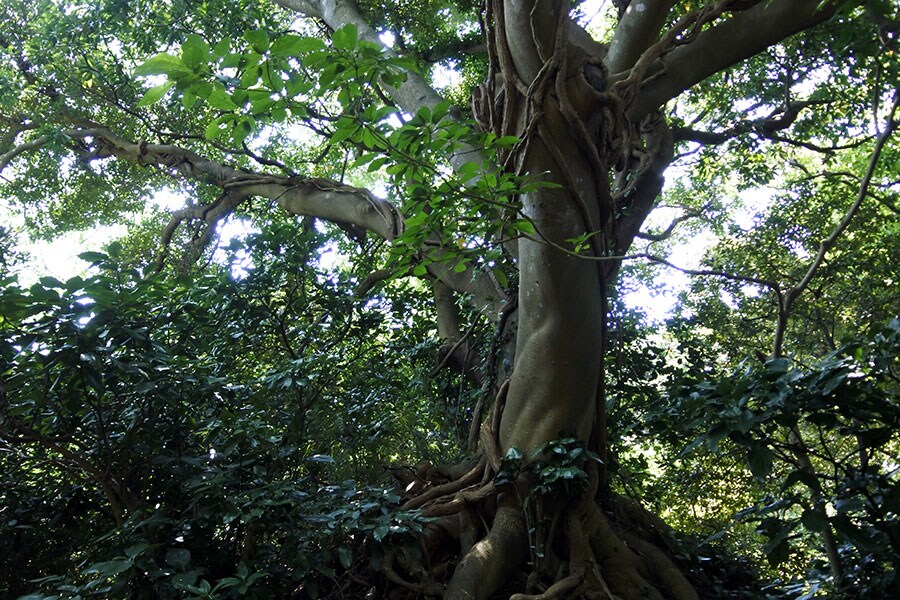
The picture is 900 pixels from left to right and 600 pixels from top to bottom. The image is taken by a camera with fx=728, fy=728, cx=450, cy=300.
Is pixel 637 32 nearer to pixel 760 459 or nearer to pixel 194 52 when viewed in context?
pixel 760 459

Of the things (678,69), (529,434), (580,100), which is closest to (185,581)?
(529,434)

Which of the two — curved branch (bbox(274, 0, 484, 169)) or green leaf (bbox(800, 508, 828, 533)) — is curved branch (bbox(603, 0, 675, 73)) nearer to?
curved branch (bbox(274, 0, 484, 169))

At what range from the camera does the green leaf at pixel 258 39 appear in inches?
72.7

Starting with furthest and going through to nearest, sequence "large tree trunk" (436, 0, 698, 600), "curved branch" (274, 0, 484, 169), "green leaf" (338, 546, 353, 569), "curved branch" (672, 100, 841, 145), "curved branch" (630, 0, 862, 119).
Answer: "curved branch" (672, 100, 841, 145) < "curved branch" (274, 0, 484, 169) < "curved branch" (630, 0, 862, 119) < "large tree trunk" (436, 0, 698, 600) < "green leaf" (338, 546, 353, 569)

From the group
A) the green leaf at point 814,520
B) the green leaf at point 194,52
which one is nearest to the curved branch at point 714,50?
the green leaf at point 814,520

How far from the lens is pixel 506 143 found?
241cm

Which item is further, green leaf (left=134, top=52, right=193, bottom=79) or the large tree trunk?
the large tree trunk

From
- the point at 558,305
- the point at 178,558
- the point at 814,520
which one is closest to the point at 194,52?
the point at 178,558

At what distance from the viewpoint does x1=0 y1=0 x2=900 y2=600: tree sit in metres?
2.32

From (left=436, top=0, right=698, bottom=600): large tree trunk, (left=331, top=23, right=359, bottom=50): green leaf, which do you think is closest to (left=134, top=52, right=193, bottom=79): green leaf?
(left=331, top=23, right=359, bottom=50): green leaf

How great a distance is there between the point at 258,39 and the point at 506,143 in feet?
2.90

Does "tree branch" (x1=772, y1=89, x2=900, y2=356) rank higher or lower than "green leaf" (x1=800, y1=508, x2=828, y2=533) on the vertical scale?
higher

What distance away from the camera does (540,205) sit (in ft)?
10.5

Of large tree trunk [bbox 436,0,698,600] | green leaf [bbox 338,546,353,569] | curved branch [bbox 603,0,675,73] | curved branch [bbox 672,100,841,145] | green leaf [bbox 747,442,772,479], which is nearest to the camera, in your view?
green leaf [bbox 747,442,772,479]
